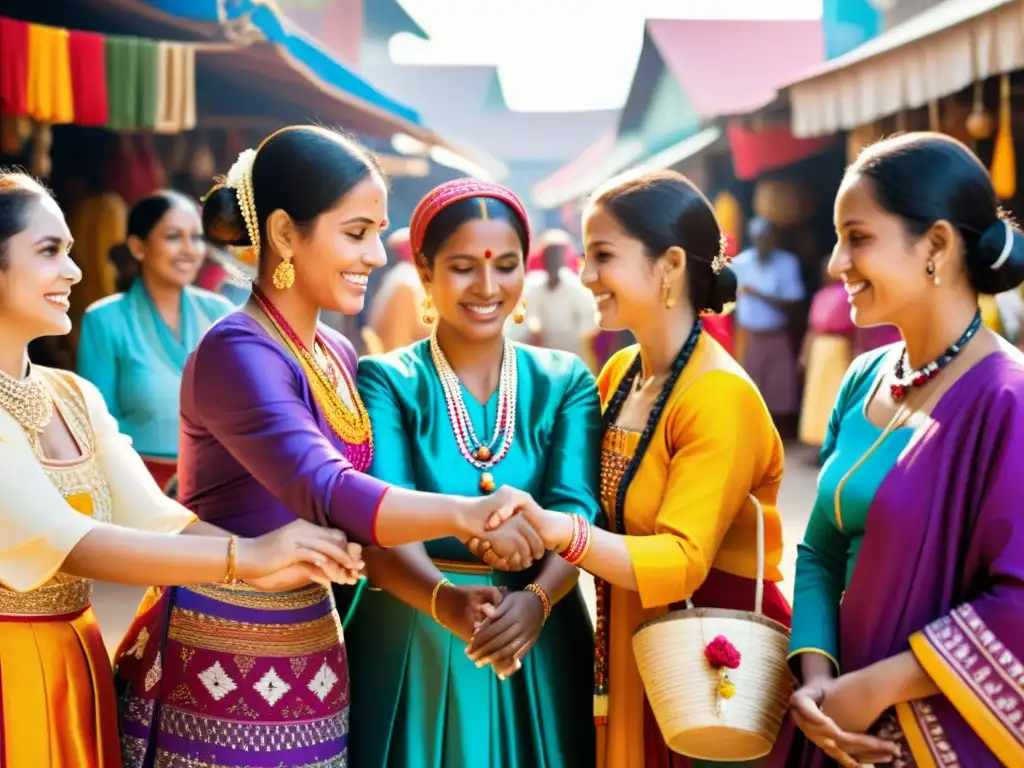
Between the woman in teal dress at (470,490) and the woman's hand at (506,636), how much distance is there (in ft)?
0.05

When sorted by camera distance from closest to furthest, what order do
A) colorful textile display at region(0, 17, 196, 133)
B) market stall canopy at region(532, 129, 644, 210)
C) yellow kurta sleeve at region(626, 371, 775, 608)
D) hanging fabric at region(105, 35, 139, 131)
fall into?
yellow kurta sleeve at region(626, 371, 775, 608), colorful textile display at region(0, 17, 196, 133), hanging fabric at region(105, 35, 139, 131), market stall canopy at region(532, 129, 644, 210)

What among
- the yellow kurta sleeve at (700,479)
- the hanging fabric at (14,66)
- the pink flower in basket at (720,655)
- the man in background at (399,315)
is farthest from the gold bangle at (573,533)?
the man in background at (399,315)

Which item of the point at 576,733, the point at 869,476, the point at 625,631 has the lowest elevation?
the point at 576,733

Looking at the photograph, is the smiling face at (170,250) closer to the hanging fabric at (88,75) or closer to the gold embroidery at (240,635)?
the hanging fabric at (88,75)

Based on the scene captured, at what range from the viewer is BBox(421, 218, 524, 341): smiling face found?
2.96m

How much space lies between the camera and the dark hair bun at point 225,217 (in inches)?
110

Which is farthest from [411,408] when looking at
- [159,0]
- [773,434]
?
[159,0]

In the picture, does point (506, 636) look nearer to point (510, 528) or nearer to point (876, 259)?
point (510, 528)

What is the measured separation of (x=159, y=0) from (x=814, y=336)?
6790mm

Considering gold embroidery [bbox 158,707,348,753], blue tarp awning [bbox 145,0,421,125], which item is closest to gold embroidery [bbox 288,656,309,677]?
gold embroidery [bbox 158,707,348,753]

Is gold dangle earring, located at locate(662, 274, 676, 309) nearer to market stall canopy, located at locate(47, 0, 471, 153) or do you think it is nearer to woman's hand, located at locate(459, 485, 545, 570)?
woman's hand, located at locate(459, 485, 545, 570)

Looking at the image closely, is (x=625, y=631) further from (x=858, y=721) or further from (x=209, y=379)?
(x=209, y=379)

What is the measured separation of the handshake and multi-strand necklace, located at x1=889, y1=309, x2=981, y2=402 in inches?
29.6

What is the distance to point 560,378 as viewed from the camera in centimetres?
309
